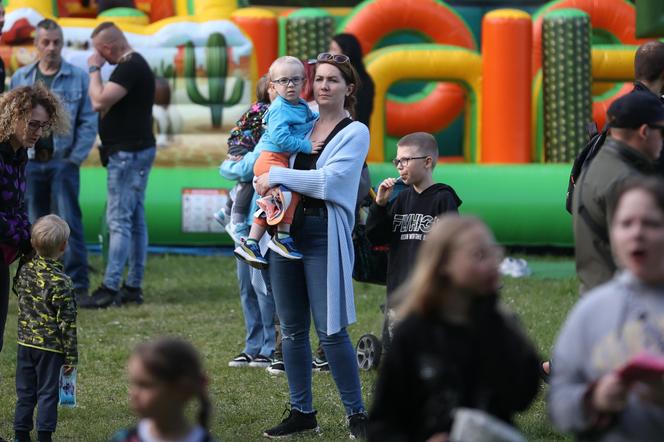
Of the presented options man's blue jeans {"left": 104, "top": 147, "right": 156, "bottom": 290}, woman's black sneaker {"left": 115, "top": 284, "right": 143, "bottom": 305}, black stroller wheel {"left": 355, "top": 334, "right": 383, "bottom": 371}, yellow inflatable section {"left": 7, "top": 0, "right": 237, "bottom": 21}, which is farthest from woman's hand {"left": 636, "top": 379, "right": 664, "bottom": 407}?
yellow inflatable section {"left": 7, "top": 0, "right": 237, "bottom": 21}

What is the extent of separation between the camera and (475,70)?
43.0 feet

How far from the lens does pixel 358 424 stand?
6105mm

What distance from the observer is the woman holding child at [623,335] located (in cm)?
346

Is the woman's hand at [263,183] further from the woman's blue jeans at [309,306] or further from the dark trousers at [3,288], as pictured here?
the dark trousers at [3,288]

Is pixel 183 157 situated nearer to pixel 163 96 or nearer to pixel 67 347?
pixel 163 96

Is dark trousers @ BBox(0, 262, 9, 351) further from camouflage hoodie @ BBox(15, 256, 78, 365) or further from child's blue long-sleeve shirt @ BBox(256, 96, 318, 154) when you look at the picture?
child's blue long-sleeve shirt @ BBox(256, 96, 318, 154)

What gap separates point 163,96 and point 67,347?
6.86 metres

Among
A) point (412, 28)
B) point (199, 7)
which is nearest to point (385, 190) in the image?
point (199, 7)

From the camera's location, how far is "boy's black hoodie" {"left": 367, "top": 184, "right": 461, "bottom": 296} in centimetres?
609

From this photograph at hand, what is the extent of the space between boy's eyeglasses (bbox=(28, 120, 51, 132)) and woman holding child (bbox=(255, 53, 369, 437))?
105 cm

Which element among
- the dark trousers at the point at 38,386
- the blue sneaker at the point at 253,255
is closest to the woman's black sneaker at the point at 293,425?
the blue sneaker at the point at 253,255

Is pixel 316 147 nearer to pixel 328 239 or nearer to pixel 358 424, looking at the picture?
pixel 328 239

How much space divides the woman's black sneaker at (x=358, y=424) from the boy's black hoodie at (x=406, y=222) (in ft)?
2.01

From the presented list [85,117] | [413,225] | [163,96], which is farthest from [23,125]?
[163,96]
